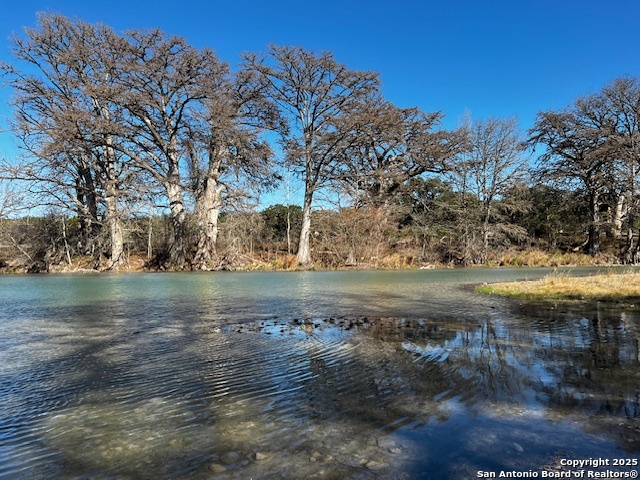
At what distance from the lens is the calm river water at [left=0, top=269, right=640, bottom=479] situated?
2564 mm

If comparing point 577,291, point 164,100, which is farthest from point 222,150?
point 577,291

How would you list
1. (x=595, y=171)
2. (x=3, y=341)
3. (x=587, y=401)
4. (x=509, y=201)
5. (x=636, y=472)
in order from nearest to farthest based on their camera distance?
(x=636, y=472) < (x=587, y=401) < (x=3, y=341) < (x=595, y=171) < (x=509, y=201)

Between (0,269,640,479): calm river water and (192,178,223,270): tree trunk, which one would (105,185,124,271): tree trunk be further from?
(0,269,640,479): calm river water

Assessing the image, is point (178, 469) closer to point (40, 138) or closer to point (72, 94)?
point (40, 138)

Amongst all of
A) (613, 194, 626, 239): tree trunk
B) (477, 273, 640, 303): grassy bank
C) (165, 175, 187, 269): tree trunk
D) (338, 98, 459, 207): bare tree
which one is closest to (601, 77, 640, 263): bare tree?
(613, 194, 626, 239): tree trunk

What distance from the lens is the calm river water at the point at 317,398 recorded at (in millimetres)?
2564

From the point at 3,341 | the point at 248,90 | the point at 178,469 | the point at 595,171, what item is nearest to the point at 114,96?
the point at 248,90

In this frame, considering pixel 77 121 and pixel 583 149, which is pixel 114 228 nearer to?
pixel 77 121

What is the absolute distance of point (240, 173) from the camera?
1099 inches

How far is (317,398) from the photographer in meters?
3.70

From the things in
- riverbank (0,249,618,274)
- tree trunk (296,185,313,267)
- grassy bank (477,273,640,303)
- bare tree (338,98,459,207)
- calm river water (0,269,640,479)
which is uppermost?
bare tree (338,98,459,207)

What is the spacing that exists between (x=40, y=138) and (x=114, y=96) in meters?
5.13

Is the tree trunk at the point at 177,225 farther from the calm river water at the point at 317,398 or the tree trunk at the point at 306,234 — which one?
the calm river water at the point at 317,398

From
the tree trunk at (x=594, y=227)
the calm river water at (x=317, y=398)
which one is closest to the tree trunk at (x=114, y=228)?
the calm river water at (x=317, y=398)
